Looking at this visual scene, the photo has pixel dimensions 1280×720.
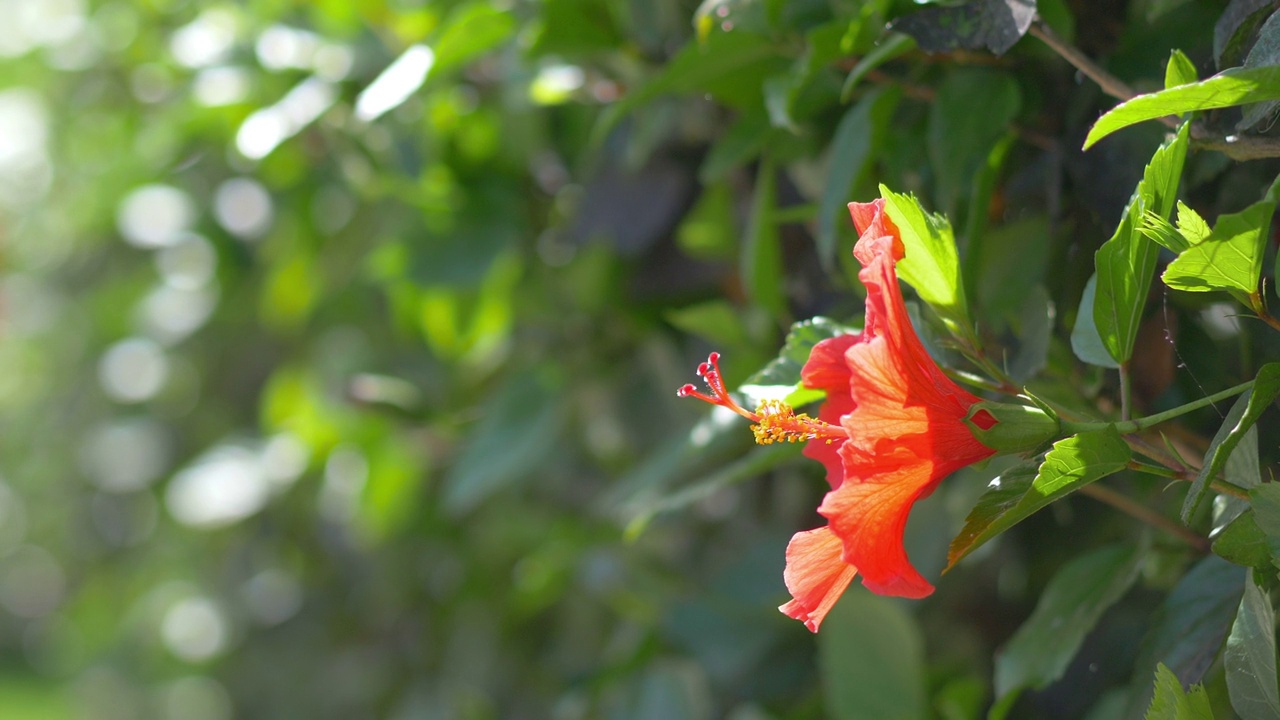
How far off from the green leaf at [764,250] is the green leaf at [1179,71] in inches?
11.2

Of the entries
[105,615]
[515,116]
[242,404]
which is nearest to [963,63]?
[515,116]

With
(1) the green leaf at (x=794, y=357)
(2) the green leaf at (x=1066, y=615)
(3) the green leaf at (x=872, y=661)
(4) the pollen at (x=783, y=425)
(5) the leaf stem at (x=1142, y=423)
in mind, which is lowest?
(3) the green leaf at (x=872, y=661)

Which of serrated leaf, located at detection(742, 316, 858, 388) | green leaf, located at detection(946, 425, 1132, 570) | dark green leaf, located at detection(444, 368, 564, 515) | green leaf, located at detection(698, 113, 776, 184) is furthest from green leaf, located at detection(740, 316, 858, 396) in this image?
dark green leaf, located at detection(444, 368, 564, 515)

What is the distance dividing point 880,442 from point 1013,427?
49mm

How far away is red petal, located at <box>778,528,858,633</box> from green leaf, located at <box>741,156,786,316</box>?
309mm

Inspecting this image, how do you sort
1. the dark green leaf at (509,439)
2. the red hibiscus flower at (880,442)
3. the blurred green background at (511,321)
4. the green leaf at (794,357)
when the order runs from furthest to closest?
the dark green leaf at (509,439) < the blurred green background at (511,321) < the green leaf at (794,357) < the red hibiscus flower at (880,442)

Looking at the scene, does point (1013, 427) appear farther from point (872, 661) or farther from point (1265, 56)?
point (872, 661)

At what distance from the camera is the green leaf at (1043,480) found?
347 millimetres

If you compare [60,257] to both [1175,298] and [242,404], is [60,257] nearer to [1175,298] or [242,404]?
[242,404]

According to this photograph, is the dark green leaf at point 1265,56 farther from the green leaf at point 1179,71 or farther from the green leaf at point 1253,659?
the green leaf at point 1253,659

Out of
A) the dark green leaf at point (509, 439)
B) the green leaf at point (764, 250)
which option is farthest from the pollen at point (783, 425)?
the dark green leaf at point (509, 439)

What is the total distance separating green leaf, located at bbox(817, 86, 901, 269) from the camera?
538 millimetres

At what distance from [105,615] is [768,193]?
172cm

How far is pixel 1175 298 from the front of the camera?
49 centimetres
